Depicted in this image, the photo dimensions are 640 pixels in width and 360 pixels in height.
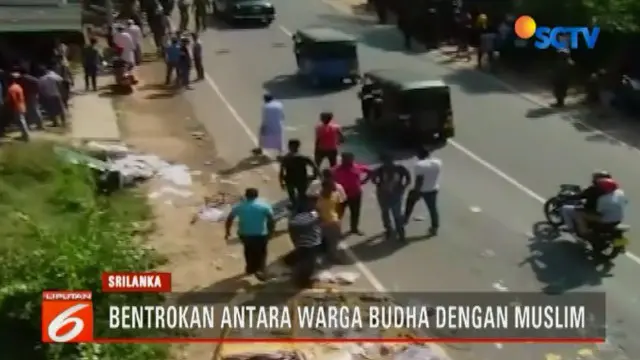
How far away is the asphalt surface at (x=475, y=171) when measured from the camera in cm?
1560

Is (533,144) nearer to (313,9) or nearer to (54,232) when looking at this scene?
(54,232)

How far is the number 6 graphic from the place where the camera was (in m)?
13.0

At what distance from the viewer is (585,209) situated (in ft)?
54.3

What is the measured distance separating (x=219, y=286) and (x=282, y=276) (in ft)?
3.20

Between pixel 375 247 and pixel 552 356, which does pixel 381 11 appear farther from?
pixel 552 356

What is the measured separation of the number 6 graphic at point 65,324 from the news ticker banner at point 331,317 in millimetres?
13

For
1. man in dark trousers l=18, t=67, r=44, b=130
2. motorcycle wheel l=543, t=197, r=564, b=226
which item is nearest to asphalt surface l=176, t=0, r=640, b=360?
motorcycle wheel l=543, t=197, r=564, b=226

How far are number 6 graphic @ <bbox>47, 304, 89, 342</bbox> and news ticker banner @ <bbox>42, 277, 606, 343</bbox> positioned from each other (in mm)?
13

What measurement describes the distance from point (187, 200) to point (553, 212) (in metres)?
6.76

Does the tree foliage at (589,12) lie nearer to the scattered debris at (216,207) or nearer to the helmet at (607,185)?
the helmet at (607,185)

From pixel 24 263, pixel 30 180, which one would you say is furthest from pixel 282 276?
pixel 30 180

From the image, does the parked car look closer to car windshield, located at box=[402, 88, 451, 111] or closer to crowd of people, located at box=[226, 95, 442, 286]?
car windshield, located at box=[402, 88, 451, 111]

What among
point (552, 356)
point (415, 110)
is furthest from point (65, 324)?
point (415, 110)

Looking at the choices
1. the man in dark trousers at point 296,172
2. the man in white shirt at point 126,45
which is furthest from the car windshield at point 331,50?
the man in dark trousers at point 296,172
